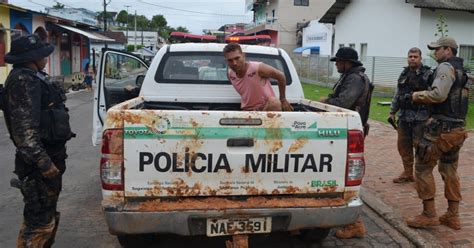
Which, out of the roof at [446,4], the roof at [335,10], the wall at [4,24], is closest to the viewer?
the wall at [4,24]

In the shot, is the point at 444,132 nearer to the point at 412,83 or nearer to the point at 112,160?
the point at 412,83

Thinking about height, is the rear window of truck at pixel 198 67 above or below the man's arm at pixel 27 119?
above

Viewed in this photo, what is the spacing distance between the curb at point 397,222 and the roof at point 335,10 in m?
22.1

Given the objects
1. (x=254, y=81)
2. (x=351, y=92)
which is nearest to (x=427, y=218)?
(x=351, y=92)

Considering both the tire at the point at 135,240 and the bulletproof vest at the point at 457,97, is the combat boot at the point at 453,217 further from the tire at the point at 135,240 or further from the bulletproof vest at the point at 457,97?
the tire at the point at 135,240

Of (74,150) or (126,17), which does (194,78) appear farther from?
(126,17)

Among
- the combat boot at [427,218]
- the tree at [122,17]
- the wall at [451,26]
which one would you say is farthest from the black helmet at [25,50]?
the tree at [122,17]

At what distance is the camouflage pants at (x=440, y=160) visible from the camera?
4.50 meters

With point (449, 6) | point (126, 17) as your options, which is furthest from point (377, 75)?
point (126, 17)

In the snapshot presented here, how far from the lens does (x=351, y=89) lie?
15.4ft

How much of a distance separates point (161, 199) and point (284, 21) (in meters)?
46.1

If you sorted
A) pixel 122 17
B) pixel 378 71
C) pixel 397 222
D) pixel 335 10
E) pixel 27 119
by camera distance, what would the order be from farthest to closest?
pixel 122 17, pixel 335 10, pixel 378 71, pixel 397 222, pixel 27 119

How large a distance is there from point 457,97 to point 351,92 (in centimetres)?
97

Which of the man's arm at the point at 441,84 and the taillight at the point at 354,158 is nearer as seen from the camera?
the taillight at the point at 354,158
